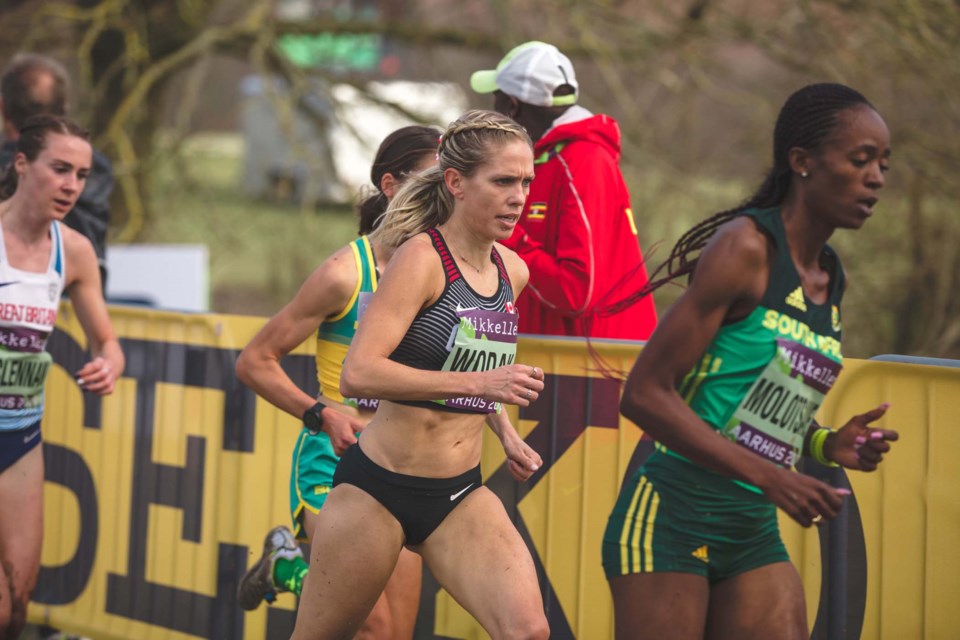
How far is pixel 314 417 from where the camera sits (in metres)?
4.53

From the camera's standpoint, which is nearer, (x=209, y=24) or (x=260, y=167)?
(x=209, y=24)

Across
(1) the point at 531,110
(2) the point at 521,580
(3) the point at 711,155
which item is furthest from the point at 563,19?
(2) the point at 521,580

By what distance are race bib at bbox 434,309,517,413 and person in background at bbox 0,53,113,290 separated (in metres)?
3.17

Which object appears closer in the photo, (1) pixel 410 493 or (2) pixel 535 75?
(1) pixel 410 493

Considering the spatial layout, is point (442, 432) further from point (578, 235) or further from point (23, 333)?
point (23, 333)

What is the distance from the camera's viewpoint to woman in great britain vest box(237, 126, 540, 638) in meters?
4.52

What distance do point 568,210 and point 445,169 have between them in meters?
1.08

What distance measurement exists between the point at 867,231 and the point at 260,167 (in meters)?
16.1

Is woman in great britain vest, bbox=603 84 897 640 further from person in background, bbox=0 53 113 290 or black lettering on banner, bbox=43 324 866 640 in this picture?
person in background, bbox=0 53 113 290

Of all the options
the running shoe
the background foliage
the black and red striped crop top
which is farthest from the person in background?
the background foliage

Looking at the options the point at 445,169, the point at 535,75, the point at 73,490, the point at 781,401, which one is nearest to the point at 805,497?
the point at 781,401

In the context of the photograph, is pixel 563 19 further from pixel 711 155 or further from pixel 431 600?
pixel 431 600

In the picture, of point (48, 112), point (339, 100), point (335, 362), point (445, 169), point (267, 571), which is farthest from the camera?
point (339, 100)

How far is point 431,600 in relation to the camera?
5453mm
